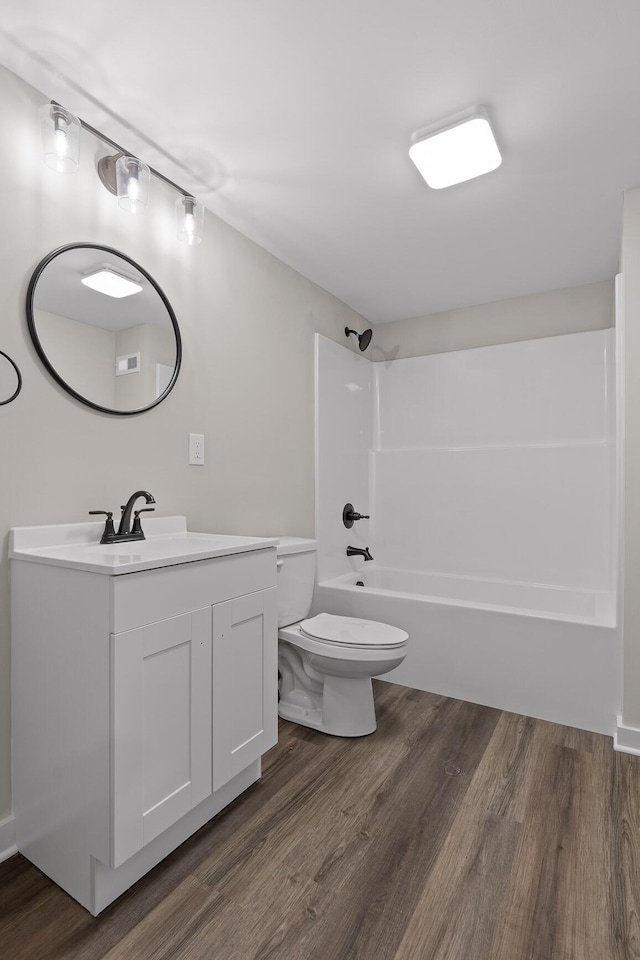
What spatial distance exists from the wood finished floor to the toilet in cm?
17

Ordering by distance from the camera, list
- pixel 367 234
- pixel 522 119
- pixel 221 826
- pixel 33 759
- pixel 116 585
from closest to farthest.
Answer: pixel 116 585 < pixel 33 759 < pixel 221 826 < pixel 522 119 < pixel 367 234

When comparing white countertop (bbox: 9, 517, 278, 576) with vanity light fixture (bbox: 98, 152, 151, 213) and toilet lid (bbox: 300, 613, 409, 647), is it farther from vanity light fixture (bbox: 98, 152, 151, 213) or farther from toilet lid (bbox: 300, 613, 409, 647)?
vanity light fixture (bbox: 98, 152, 151, 213)

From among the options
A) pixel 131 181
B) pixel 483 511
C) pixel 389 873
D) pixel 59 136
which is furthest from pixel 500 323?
pixel 389 873

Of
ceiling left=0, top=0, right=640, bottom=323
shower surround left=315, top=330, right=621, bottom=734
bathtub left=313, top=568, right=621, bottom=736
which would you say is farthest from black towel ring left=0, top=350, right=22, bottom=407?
bathtub left=313, top=568, right=621, bottom=736

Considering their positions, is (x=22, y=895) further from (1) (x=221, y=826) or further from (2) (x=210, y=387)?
(2) (x=210, y=387)

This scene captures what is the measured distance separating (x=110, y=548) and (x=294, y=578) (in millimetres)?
921

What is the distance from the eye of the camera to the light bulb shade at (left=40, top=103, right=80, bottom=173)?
1.50 metres

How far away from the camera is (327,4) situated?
1.30 meters

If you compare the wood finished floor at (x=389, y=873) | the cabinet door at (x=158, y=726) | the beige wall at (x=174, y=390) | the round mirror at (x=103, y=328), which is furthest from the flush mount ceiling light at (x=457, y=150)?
the wood finished floor at (x=389, y=873)

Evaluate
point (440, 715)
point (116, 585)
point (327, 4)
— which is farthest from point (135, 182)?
point (440, 715)

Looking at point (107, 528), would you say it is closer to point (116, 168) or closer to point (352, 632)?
point (352, 632)

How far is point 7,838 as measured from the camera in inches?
57.1

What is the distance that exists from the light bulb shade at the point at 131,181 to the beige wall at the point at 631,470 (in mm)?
1893

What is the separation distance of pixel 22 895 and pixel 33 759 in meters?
0.31
